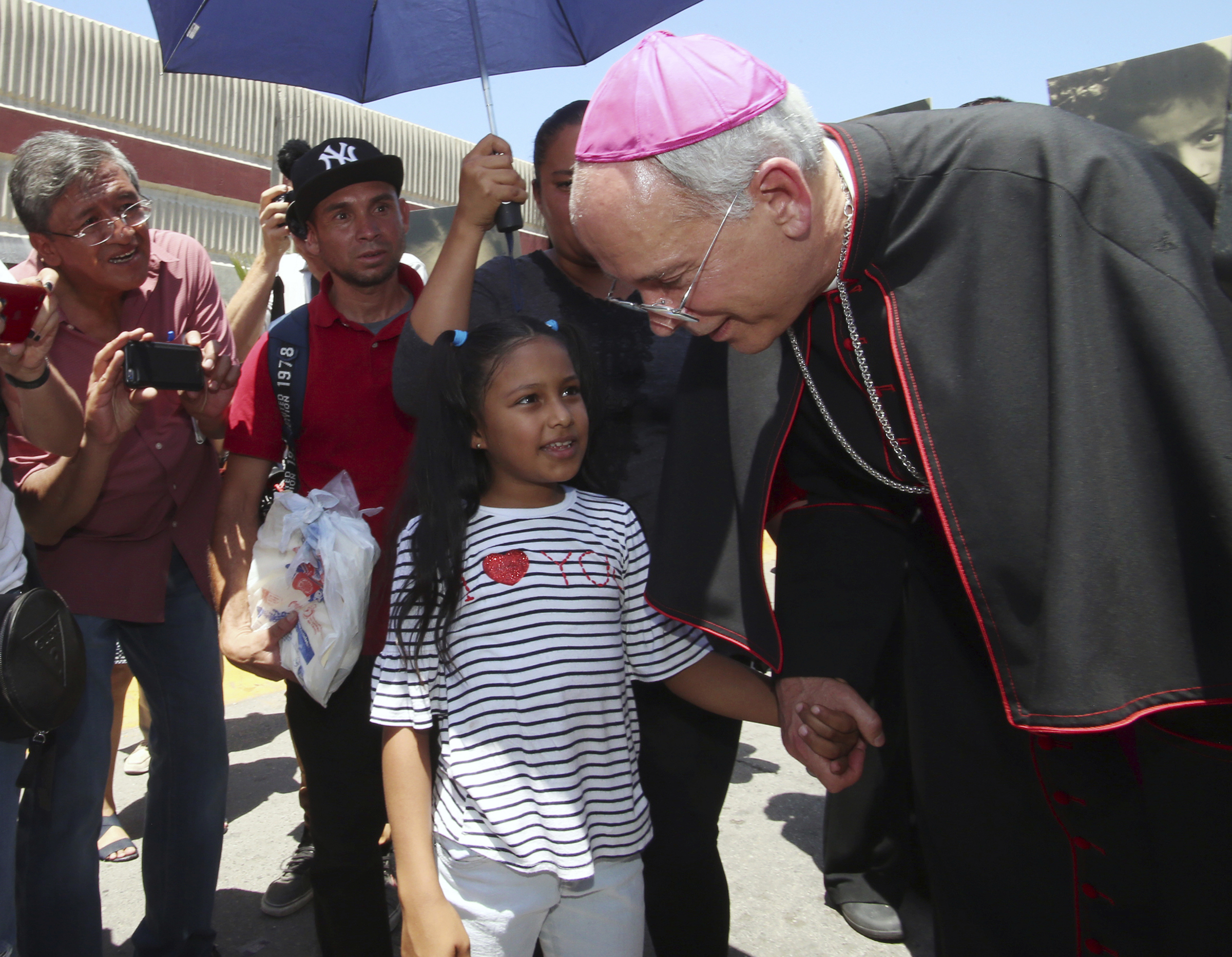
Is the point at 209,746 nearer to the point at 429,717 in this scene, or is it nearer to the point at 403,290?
the point at 429,717

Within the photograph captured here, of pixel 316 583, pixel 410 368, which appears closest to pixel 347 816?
pixel 316 583

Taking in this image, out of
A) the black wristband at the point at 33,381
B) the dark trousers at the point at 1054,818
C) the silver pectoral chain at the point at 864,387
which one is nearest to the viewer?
the dark trousers at the point at 1054,818

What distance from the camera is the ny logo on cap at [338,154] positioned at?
2.84 m

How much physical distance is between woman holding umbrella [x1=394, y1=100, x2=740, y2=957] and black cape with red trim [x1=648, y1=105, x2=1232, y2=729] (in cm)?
74

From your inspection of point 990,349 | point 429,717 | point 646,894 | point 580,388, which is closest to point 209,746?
point 429,717

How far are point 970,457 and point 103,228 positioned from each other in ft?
7.38

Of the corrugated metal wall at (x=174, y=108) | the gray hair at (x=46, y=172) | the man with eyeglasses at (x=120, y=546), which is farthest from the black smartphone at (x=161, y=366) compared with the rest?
the corrugated metal wall at (x=174, y=108)

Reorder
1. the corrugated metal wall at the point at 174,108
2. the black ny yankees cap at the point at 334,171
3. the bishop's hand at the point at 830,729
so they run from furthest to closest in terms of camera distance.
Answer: the corrugated metal wall at the point at 174,108 < the black ny yankees cap at the point at 334,171 < the bishop's hand at the point at 830,729

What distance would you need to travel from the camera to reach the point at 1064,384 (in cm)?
130

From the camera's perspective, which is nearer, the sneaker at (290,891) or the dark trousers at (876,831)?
the dark trousers at (876,831)

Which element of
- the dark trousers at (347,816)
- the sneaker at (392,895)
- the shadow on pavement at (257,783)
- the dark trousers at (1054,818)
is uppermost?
the dark trousers at (1054,818)

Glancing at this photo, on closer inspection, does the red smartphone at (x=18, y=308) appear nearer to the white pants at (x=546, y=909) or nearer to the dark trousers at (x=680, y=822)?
the white pants at (x=546, y=909)

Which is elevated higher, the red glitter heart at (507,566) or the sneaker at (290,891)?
the red glitter heart at (507,566)

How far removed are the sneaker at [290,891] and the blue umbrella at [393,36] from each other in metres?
2.42
